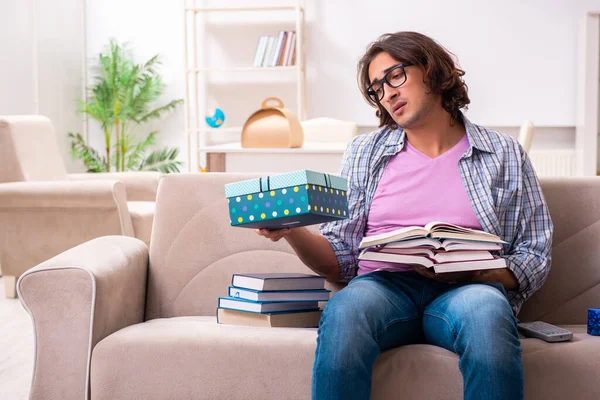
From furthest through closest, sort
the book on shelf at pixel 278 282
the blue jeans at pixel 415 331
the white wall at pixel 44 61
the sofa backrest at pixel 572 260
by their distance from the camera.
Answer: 1. the white wall at pixel 44 61
2. the sofa backrest at pixel 572 260
3. the book on shelf at pixel 278 282
4. the blue jeans at pixel 415 331

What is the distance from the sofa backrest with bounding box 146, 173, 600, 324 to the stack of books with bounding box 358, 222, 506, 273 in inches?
16.5

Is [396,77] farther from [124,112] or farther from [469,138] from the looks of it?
[124,112]

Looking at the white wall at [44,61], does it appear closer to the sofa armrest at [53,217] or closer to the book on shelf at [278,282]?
the sofa armrest at [53,217]

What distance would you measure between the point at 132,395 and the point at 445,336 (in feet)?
2.20

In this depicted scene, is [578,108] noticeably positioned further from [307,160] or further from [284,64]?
[307,160]

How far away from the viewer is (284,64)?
6500 millimetres

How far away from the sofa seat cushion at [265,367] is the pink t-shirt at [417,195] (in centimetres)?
29

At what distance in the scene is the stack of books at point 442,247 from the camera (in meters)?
1.61

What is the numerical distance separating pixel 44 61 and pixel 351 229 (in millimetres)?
4936

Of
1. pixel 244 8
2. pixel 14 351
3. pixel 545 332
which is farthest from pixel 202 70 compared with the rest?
pixel 545 332

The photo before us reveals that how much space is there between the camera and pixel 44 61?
243 inches

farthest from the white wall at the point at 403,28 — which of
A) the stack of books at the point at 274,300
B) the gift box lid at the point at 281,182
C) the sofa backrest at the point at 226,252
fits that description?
the gift box lid at the point at 281,182

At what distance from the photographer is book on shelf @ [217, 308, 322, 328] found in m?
1.80

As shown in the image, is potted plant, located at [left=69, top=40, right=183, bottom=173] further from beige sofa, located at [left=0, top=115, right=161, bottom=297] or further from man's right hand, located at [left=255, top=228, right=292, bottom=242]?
man's right hand, located at [left=255, top=228, right=292, bottom=242]
